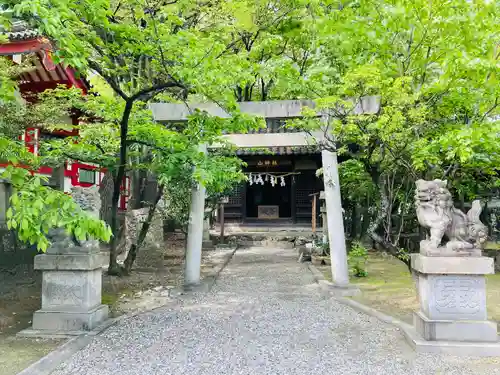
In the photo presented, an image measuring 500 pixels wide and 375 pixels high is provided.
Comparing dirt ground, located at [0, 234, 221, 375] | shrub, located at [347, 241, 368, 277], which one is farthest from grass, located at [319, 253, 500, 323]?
dirt ground, located at [0, 234, 221, 375]

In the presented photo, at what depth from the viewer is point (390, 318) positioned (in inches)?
243

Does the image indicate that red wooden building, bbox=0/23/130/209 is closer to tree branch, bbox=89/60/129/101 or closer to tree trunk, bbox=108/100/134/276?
tree branch, bbox=89/60/129/101

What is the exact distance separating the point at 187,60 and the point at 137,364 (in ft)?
13.6

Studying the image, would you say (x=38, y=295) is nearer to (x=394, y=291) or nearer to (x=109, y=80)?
(x=109, y=80)

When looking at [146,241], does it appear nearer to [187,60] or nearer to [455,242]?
[187,60]

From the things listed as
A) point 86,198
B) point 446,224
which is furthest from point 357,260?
point 86,198

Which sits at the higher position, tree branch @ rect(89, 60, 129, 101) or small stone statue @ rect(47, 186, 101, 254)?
tree branch @ rect(89, 60, 129, 101)

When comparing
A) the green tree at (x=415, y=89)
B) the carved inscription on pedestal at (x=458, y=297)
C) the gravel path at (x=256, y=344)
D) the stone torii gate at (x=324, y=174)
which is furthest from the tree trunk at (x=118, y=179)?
the carved inscription on pedestal at (x=458, y=297)

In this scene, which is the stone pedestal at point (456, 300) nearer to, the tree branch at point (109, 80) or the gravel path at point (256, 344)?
the gravel path at point (256, 344)

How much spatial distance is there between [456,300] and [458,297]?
0.05 m

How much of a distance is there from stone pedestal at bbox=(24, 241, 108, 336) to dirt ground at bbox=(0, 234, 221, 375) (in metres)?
0.38

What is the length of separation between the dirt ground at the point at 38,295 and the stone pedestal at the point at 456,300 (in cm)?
490

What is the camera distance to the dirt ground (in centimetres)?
477

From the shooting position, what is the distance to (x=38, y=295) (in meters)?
7.85
